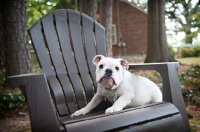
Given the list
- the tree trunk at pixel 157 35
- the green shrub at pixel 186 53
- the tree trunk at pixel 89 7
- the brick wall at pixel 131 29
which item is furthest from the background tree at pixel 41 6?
the green shrub at pixel 186 53

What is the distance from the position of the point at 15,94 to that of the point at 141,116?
98.2 inches

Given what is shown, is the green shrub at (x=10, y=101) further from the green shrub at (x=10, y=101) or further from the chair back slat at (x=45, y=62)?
the chair back slat at (x=45, y=62)

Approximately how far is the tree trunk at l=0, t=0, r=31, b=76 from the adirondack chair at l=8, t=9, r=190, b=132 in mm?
1938

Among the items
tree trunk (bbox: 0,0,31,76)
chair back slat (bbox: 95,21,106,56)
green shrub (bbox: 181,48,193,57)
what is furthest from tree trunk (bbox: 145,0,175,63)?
green shrub (bbox: 181,48,193,57)

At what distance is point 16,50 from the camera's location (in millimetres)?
3840

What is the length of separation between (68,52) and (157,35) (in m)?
5.16

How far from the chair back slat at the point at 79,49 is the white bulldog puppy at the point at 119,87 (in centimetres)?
32

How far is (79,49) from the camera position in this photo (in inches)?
87.8

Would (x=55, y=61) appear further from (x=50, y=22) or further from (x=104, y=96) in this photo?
(x=104, y=96)

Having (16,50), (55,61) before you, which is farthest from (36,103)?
(16,50)

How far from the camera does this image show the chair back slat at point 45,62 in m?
1.92

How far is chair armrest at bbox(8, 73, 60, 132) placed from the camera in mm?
1194

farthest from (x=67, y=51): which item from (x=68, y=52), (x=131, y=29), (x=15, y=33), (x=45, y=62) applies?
(x=131, y=29)

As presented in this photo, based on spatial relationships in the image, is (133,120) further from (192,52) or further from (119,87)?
(192,52)
